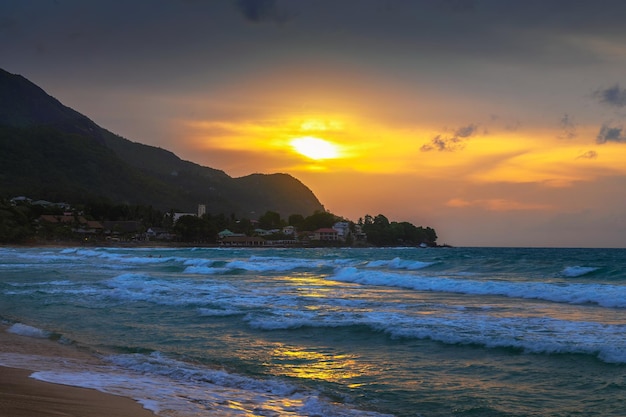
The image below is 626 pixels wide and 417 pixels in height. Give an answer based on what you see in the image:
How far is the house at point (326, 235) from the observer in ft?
600

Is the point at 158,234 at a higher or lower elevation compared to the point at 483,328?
higher

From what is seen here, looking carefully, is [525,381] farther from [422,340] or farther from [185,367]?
[185,367]

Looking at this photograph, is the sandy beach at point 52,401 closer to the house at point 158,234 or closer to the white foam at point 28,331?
the white foam at point 28,331

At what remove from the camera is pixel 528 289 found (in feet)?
77.0

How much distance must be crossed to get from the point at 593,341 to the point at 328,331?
580cm

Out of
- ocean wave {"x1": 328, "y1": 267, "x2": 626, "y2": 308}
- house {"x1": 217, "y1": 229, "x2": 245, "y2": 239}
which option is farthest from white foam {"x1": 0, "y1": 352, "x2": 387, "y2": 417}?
house {"x1": 217, "y1": 229, "x2": 245, "y2": 239}

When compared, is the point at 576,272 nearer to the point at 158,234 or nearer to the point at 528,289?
the point at 528,289

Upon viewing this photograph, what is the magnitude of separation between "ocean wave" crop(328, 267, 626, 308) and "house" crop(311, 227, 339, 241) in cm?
15003

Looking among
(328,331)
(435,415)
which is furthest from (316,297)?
(435,415)

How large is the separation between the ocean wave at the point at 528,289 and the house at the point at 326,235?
492ft

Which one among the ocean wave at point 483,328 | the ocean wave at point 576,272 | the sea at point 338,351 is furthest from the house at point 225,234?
the ocean wave at point 483,328

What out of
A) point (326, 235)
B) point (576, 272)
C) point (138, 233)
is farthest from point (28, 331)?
point (326, 235)

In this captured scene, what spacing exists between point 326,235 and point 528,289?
16080 centimetres

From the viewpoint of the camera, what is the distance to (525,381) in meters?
8.96
